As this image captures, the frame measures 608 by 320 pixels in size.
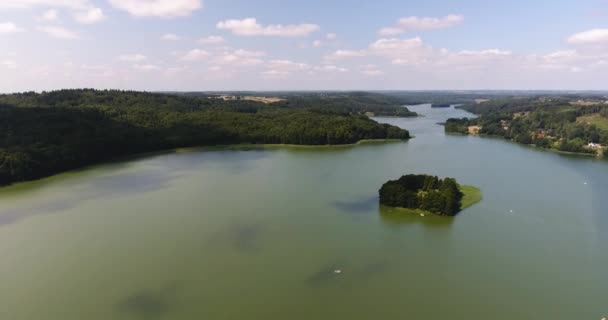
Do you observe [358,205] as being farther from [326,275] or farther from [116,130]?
[116,130]

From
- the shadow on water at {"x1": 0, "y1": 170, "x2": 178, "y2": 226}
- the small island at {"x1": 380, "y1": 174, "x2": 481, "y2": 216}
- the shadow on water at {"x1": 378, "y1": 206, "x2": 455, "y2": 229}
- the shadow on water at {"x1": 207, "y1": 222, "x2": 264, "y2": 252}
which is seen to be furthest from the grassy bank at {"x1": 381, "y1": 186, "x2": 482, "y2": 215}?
the shadow on water at {"x1": 0, "y1": 170, "x2": 178, "y2": 226}

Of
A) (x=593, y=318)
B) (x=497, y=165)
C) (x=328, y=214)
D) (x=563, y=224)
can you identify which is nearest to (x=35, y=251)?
(x=328, y=214)

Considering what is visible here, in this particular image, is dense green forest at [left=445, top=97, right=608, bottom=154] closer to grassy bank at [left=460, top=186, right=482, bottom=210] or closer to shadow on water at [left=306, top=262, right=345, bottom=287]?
grassy bank at [left=460, top=186, right=482, bottom=210]

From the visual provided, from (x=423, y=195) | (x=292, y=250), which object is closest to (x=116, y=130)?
(x=292, y=250)

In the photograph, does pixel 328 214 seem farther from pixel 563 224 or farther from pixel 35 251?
pixel 35 251

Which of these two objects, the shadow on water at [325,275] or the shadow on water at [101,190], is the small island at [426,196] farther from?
the shadow on water at [101,190]
